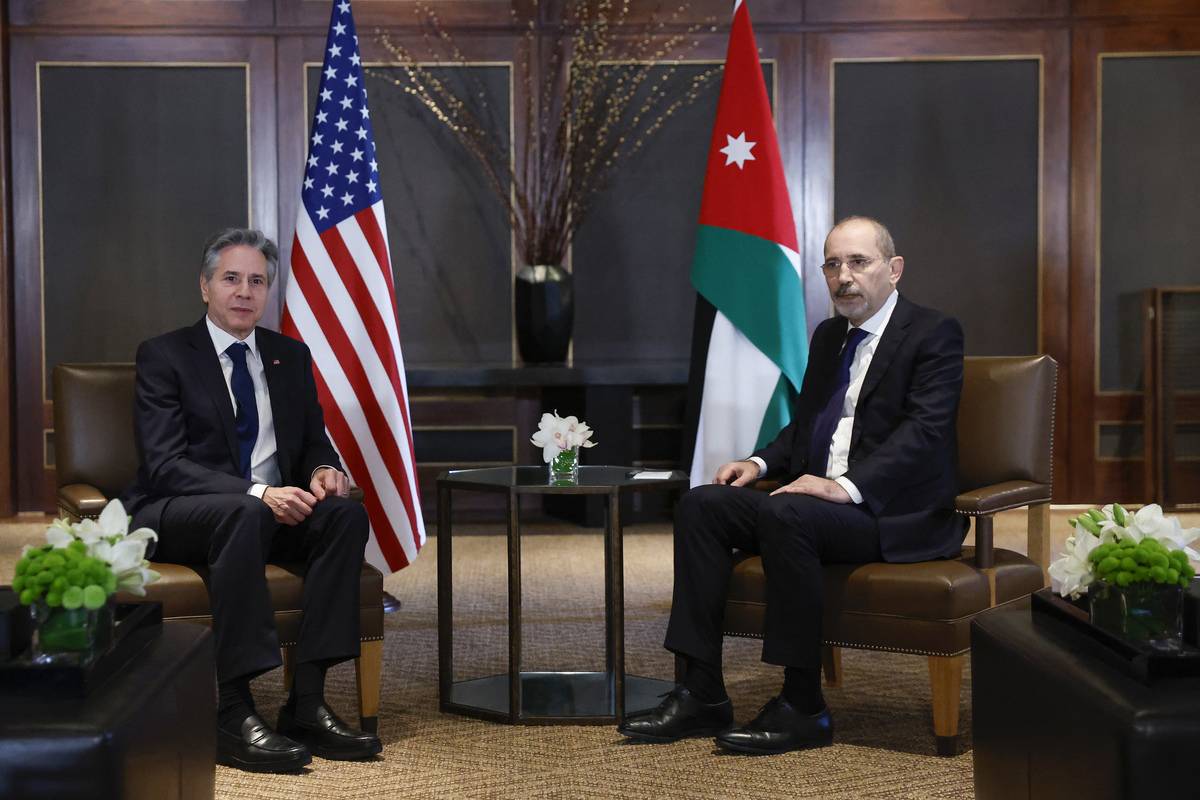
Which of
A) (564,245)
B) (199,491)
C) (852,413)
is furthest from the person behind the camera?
(564,245)

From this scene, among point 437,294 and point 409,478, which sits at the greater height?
point 437,294

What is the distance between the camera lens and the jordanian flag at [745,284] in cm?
423

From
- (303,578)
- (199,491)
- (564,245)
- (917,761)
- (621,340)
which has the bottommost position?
(917,761)

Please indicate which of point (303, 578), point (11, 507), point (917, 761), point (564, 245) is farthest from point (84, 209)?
point (917, 761)

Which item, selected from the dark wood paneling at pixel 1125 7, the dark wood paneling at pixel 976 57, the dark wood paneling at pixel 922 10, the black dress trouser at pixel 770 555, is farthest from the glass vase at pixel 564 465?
the dark wood paneling at pixel 1125 7

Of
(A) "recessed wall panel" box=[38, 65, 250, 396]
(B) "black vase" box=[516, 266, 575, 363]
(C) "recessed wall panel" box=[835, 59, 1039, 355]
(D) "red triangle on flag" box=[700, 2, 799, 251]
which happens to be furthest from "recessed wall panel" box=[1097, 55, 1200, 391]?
(A) "recessed wall panel" box=[38, 65, 250, 396]

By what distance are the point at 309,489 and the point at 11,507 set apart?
4122 mm

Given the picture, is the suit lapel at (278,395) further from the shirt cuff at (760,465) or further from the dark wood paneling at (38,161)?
the dark wood paneling at (38,161)

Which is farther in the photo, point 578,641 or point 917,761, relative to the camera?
point 578,641

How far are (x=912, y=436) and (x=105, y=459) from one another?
2.14m

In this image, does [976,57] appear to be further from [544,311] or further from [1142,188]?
[544,311]

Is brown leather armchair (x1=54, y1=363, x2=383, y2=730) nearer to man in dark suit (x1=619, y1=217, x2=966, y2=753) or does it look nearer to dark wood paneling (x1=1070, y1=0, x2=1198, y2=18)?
man in dark suit (x1=619, y1=217, x2=966, y2=753)

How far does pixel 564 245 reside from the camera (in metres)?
6.54

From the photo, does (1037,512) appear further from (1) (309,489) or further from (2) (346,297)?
(2) (346,297)
